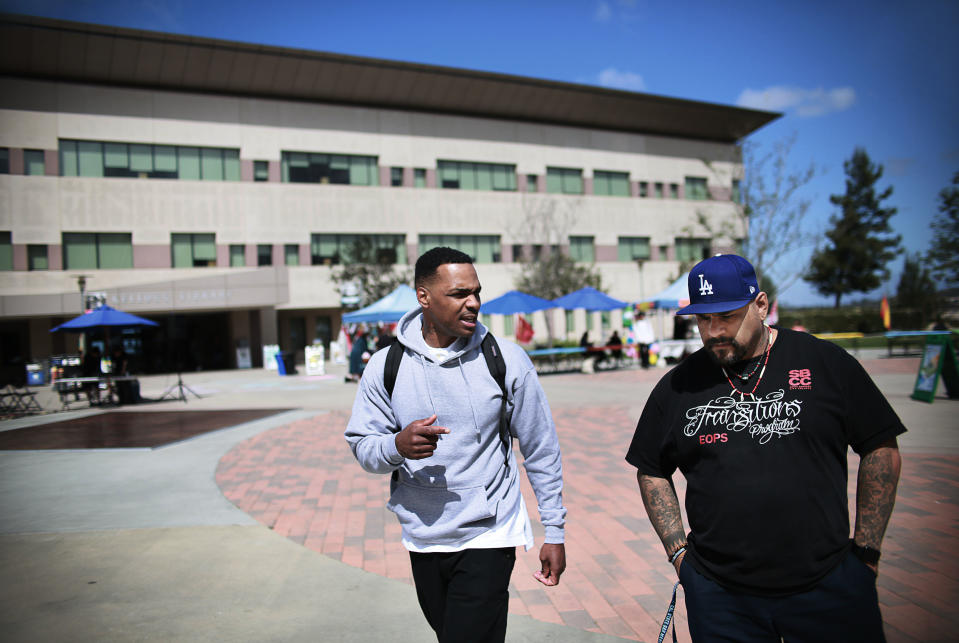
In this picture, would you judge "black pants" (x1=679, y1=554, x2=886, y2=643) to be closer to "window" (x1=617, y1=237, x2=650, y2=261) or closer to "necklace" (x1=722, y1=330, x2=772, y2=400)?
"necklace" (x1=722, y1=330, x2=772, y2=400)

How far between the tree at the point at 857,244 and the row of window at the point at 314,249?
90.3ft

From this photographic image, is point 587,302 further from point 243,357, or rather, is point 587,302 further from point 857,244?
point 857,244

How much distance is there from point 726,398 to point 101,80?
121 ft

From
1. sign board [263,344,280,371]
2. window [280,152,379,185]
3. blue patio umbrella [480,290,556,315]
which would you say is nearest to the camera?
blue patio umbrella [480,290,556,315]

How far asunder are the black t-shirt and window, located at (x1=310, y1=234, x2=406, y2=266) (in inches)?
1242

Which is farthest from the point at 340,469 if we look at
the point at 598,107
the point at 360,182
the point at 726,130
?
the point at 726,130

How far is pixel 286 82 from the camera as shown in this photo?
34844 mm

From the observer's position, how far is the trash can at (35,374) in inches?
836

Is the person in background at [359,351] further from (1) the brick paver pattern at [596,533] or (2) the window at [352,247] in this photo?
(2) the window at [352,247]

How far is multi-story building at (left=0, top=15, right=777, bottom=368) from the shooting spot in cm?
3048

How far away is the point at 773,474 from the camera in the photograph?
2.02 metres

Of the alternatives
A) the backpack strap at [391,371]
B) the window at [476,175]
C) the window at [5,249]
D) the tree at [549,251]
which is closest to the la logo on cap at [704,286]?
the backpack strap at [391,371]

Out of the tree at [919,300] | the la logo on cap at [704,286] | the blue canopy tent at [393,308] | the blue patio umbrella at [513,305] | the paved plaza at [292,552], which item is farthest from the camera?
the tree at [919,300]

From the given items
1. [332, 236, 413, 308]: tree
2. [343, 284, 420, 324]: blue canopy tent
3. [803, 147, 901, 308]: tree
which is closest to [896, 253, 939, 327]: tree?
[803, 147, 901, 308]: tree
